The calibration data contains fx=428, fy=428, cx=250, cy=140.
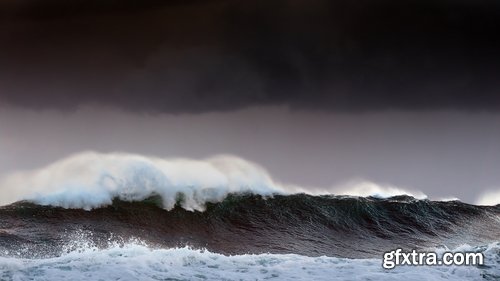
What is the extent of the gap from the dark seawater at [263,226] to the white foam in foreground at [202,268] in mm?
1119

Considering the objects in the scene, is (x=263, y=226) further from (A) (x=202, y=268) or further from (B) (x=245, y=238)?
(A) (x=202, y=268)

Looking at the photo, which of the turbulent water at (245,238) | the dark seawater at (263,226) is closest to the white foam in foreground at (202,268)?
the turbulent water at (245,238)

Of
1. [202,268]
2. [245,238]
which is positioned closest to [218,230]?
[245,238]

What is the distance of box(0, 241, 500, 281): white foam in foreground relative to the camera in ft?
21.8

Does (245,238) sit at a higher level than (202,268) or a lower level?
higher

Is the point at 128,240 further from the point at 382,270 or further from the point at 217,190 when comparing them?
the point at 382,270

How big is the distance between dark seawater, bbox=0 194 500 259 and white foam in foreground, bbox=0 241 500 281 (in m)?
1.12

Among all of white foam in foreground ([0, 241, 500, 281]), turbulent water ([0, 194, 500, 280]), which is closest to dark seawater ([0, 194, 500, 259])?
turbulent water ([0, 194, 500, 280])

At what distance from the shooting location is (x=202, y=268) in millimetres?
7238

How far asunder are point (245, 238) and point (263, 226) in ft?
3.94

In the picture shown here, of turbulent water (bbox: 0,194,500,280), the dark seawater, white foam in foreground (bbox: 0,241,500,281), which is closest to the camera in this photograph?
white foam in foreground (bbox: 0,241,500,281)

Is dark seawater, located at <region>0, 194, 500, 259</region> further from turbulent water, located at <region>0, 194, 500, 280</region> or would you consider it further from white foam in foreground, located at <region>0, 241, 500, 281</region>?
white foam in foreground, located at <region>0, 241, 500, 281</region>

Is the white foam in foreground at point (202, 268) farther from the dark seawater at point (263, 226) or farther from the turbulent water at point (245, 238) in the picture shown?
the dark seawater at point (263, 226)

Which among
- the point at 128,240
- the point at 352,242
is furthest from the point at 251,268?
the point at 352,242
